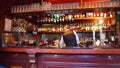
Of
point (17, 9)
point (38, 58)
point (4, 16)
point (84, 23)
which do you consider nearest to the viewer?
point (38, 58)

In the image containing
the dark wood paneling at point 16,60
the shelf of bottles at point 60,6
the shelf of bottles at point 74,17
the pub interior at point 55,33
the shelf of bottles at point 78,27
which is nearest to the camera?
the pub interior at point 55,33

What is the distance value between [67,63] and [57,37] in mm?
4269

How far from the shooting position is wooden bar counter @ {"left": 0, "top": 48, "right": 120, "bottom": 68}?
11.8ft

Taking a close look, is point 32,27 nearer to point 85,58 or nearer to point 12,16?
point 12,16

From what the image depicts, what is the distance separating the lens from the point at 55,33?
26.2 ft

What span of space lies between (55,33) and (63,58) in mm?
4195

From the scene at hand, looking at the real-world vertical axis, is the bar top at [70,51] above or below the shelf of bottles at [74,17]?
below

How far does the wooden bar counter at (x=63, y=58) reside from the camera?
360cm

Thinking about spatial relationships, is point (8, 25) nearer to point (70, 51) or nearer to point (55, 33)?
point (70, 51)

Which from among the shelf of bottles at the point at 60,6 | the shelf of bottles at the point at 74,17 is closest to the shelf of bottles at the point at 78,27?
the shelf of bottles at the point at 74,17

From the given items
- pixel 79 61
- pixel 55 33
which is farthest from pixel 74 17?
pixel 79 61

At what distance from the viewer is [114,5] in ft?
17.4

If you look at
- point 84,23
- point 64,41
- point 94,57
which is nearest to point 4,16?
point 64,41

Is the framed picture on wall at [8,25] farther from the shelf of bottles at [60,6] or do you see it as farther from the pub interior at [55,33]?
the shelf of bottles at [60,6]
